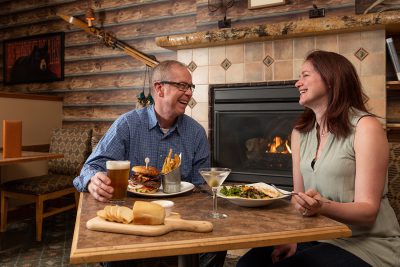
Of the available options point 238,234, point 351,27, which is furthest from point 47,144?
point 238,234

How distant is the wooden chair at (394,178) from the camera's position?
5.65 ft

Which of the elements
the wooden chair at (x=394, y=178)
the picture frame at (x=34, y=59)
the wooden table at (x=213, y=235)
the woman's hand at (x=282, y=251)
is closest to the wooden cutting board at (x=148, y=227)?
the wooden table at (x=213, y=235)

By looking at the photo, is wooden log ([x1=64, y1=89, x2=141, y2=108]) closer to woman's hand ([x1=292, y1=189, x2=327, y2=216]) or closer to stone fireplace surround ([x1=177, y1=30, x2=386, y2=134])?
stone fireplace surround ([x1=177, y1=30, x2=386, y2=134])

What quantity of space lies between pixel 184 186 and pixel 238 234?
0.61 metres

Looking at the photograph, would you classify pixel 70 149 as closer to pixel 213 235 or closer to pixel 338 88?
pixel 338 88

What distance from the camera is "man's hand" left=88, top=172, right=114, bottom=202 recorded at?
1.29m

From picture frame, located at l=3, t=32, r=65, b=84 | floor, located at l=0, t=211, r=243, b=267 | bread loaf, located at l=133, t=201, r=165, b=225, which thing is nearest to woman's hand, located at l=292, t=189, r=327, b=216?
bread loaf, located at l=133, t=201, r=165, b=225

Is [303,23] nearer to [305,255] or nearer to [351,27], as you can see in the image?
[351,27]

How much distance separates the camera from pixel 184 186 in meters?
1.55

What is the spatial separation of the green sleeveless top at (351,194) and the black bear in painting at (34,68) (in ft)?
13.6

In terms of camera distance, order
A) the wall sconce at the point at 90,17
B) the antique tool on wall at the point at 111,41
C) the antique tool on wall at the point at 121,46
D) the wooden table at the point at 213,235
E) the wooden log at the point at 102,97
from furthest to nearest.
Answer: the wooden log at the point at 102,97
the wall sconce at the point at 90,17
the antique tool on wall at the point at 111,41
the antique tool on wall at the point at 121,46
the wooden table at the point at 213,235

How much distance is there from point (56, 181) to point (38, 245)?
2.11 ft

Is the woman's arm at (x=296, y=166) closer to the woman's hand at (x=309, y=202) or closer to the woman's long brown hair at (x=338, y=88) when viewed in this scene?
the woman's long brown hair at (x=338, y=88)

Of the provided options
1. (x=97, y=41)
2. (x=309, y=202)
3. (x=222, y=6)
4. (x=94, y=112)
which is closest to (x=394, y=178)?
(x=309, y=202)
